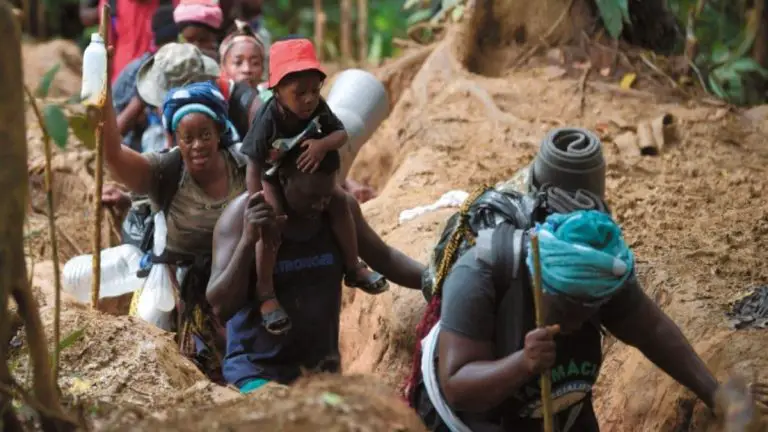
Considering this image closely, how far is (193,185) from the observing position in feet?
18.3

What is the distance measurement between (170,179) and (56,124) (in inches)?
87.3

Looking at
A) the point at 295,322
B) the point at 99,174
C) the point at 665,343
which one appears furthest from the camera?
the point at 295,322

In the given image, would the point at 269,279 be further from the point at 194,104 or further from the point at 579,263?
the point at 579,263

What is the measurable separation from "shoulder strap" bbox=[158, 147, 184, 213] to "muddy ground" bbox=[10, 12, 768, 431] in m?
0.67

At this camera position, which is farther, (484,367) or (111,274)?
(111,274)

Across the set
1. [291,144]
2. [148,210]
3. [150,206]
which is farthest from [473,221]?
[148,210]

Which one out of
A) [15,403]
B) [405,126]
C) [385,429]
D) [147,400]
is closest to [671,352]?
[385,429]

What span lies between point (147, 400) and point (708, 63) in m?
6.11

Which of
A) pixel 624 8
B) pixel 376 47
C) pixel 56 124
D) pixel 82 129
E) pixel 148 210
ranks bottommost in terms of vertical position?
pixel 376 47

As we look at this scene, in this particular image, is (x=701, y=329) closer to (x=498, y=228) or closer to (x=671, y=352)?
(x=671, y=352)

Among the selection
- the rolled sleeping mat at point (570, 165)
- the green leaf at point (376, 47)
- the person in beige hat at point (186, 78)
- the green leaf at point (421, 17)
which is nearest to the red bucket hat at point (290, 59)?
the rolled sleeping mat at point (570, 165)

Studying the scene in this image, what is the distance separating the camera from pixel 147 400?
418 cm

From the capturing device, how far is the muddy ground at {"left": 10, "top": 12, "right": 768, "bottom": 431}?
12.2 feet

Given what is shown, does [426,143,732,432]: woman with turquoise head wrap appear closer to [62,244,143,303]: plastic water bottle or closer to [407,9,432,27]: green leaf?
[62,244,143,303]: plastic water bottle
